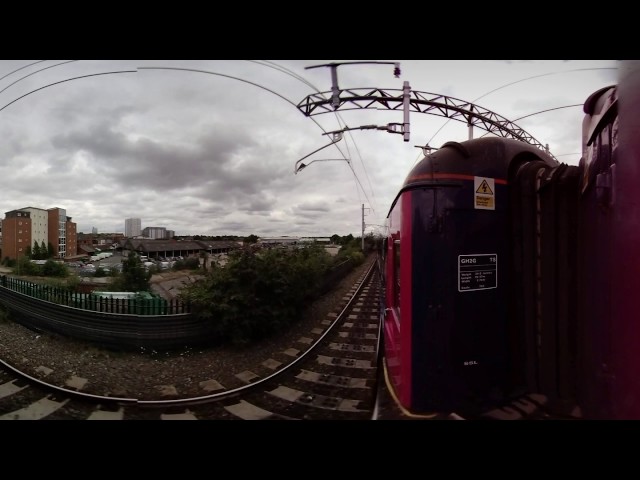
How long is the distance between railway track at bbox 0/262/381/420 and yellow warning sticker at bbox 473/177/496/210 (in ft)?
6.54

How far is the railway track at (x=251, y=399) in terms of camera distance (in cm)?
223

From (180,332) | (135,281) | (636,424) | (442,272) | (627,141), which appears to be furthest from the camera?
(135,281)

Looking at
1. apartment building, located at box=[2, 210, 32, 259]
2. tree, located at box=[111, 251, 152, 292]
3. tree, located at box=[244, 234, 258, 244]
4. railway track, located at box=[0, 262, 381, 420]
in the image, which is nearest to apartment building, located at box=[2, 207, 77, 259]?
apartment building, located at box=[2, 210, 32, 259]

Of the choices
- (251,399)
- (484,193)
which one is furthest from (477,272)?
(251,399)

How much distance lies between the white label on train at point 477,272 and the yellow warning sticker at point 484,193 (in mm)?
359

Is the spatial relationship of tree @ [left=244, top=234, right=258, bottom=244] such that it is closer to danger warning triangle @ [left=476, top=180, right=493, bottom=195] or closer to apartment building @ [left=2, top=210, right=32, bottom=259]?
apartment building @ [left=2, top=210, right=32, bottom=259]

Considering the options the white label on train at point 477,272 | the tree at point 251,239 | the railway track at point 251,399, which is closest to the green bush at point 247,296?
the tree at point 251,239

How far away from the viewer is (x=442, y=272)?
6.35ft

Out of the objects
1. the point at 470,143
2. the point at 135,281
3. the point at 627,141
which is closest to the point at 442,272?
the point at 470,143

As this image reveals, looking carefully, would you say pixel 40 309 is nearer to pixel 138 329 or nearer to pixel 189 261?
pixel 138 329

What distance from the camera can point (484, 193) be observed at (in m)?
1.96

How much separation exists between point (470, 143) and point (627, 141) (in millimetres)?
802

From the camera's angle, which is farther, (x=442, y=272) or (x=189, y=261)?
(x=189, y=261)

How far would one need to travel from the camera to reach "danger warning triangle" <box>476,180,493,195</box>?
194 centimetres
